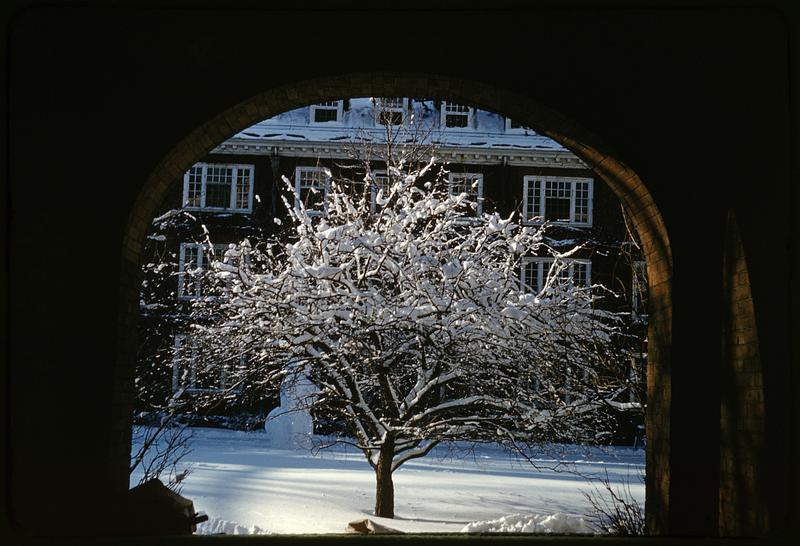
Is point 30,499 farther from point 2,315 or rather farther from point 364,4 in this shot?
point 364,4

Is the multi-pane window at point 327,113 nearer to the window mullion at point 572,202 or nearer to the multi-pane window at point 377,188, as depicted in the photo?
the multi-pane window at point 377,188

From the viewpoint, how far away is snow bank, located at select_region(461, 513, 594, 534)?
8398 mm

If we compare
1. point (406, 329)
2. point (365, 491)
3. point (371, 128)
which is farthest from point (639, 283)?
point (371, 128)

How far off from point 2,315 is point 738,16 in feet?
13.7

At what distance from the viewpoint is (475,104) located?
4996 millimetres

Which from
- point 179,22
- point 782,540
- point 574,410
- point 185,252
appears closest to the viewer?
point 782,540

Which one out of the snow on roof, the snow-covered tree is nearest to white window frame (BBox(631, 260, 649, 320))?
the snow-covered tree

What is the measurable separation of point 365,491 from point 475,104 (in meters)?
8.69

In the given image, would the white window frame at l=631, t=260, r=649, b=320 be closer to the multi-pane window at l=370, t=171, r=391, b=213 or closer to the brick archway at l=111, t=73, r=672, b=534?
the multi-pane window at l=370, t=171, r=391, b=213

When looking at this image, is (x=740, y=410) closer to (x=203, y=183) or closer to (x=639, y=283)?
(x=639, y=283)

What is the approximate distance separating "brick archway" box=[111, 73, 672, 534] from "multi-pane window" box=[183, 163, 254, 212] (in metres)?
16.4

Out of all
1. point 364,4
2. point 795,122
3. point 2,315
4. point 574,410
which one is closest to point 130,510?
point 2,315

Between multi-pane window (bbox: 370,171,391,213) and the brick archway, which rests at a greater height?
multi-pane window (bbox: 370,171,391,213)

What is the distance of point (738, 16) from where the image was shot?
436 centimetres
